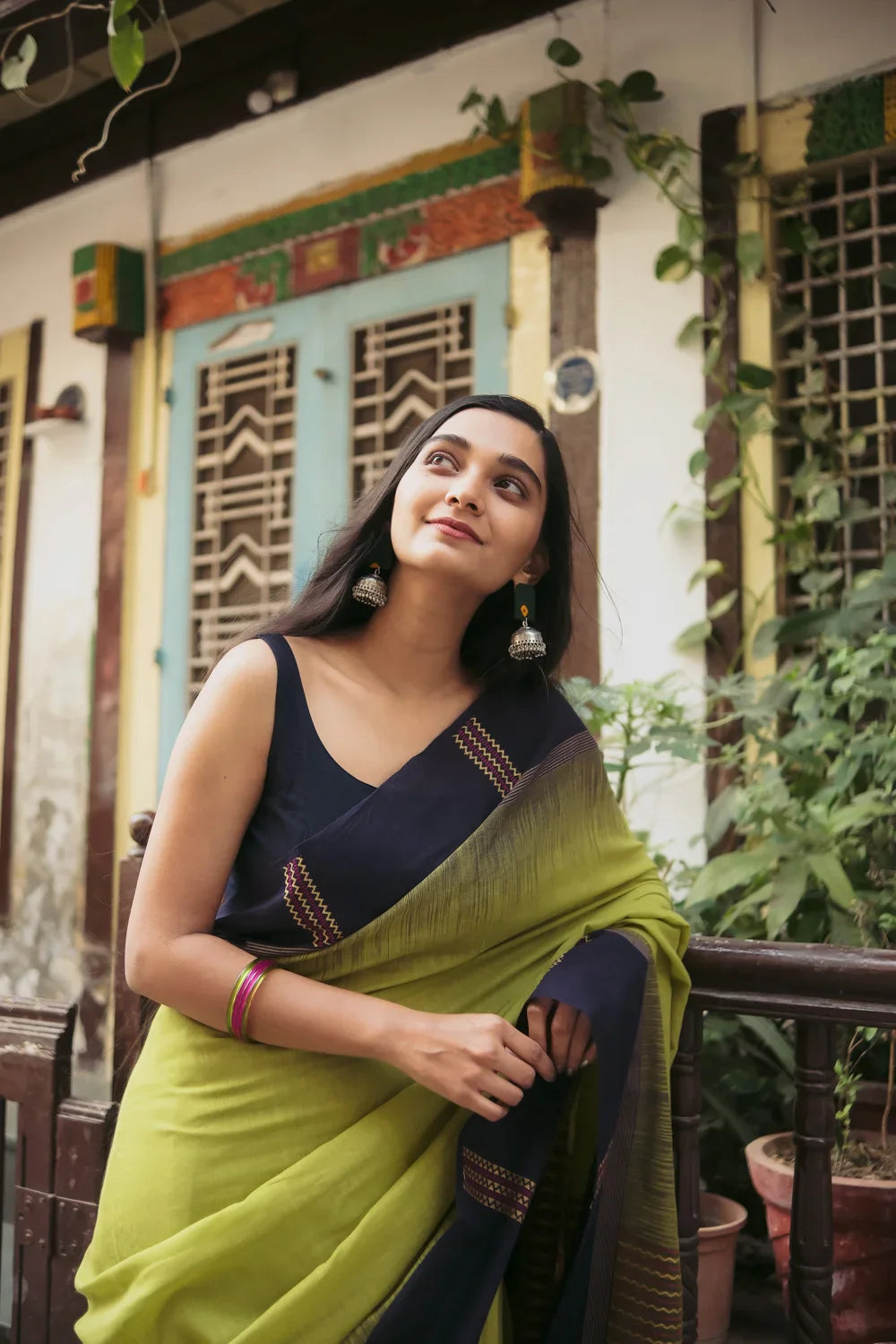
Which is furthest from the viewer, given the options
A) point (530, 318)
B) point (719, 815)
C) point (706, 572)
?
point (530, 318)

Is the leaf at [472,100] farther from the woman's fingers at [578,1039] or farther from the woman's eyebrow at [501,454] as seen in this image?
the woman's fingers at [578,1039]

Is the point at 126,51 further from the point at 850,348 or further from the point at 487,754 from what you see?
the point at 850,348

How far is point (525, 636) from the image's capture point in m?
1.60

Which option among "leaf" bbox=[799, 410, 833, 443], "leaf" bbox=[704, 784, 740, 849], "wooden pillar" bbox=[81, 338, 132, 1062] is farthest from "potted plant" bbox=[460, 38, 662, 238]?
"wooden pillar" bbox=[81, 338, 132, 1062]

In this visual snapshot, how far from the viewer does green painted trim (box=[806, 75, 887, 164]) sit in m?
3.06

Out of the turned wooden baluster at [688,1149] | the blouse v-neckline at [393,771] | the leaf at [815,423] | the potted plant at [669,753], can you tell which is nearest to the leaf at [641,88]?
the leaf at [815,423]

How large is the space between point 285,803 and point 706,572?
2.10 metres

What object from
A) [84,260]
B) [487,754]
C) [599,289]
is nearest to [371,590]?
[487,754]

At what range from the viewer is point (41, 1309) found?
1.87 meters

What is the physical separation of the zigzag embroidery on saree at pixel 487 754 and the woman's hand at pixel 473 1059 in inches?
12.4

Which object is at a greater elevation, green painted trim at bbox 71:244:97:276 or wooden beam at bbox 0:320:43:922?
green painted trim at bbox 71:244:97:276

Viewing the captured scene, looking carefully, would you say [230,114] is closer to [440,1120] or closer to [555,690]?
[555,690]

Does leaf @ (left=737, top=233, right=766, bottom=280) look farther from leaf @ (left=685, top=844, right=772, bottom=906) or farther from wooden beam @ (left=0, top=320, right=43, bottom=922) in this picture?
wooden beam @ (left=0, top=320, right=43, bottom=922)

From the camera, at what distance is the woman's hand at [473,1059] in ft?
4.08
